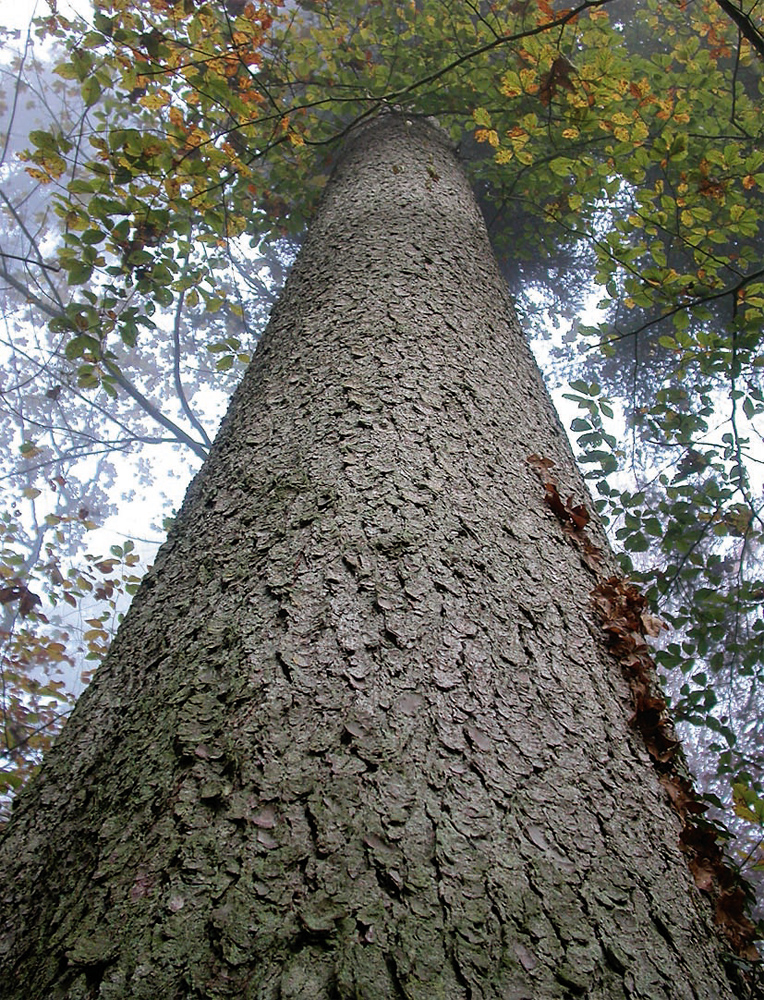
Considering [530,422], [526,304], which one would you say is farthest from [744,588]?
[526,304]

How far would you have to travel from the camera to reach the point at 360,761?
693 millimetres

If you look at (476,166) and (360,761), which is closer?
(360,761)

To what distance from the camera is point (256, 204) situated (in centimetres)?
471

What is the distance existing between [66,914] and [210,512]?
0.68 m

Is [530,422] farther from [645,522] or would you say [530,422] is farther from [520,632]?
[645,522]

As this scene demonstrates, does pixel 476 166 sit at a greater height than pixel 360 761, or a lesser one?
greater

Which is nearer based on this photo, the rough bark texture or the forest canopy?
the rough bark texture

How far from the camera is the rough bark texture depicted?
0.57 m

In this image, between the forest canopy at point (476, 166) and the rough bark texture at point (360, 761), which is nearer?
the rough bark texture at point (360, 761)

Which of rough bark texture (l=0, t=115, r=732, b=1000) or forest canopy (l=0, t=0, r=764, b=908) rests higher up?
forest canopy (l=0, t=0, r=764, b=908)

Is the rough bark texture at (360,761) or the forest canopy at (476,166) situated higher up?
the forest canopy at (476,166)

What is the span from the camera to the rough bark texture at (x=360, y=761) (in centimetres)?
57

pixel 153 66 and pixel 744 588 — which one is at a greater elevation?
pixel 153 66

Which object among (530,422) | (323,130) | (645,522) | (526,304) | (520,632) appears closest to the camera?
(520,632)
